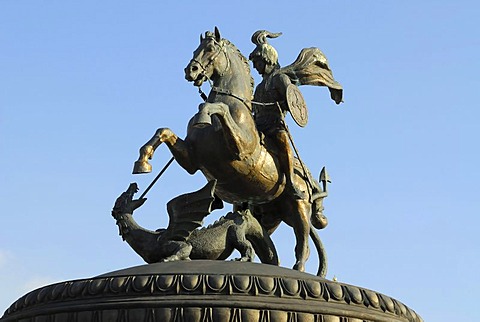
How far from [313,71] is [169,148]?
6.64 feet

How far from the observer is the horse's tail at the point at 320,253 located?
8.87 meters

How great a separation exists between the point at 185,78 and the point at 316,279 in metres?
3.25

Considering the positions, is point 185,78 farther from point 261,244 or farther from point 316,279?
point 316,279

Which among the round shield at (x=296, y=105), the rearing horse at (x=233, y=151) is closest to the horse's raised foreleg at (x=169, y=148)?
the rearing horse at (x=233, y=151)

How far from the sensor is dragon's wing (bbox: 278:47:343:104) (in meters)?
9.02

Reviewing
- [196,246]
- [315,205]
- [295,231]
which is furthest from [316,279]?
[315,205]

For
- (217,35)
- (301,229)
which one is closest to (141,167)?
(217,35)

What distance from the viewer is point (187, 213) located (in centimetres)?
704

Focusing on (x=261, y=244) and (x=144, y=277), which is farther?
(x=261, y=244)

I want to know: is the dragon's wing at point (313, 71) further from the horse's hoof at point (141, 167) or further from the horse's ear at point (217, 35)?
the horse's hoof at point (141, 167)

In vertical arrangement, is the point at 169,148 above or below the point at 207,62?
below

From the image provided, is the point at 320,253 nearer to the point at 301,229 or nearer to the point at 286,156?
the point at 301,229

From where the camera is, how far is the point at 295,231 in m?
8.61

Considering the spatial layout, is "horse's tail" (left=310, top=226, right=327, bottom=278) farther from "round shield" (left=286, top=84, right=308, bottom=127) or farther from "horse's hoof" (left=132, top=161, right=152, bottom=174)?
"horse's hoof" (left=132, top=161, right=152, bottom=174)
